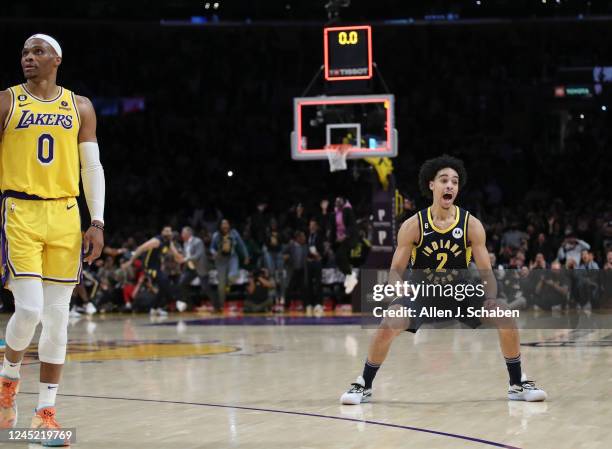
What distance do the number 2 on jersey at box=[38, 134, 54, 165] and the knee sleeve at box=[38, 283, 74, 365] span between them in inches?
28.8

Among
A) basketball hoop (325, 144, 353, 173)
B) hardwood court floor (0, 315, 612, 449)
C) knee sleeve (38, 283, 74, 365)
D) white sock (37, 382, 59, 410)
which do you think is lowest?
hardwood court floor (0, 315, 612, 449)

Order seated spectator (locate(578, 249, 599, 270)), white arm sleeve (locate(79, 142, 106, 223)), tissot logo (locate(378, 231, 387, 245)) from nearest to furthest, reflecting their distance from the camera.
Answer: white arm sleeve (locate(79, 142, 106, 223))
seated spectator (locate(578, 249, 599, 270))
tissot logo (locate(378, 231, 387, 245))

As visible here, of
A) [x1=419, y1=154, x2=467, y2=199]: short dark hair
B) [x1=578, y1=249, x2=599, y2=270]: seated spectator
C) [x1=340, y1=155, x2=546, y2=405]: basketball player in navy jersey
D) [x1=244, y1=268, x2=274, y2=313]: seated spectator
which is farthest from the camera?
[x1=244, y1=268, x2=274, y2=313]: seated spectator

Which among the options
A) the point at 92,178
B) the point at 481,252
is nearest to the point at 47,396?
the point at 92,178

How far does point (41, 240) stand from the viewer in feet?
19.5

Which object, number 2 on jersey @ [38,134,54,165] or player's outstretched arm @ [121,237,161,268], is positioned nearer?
number 2 on jersey @ [38,134,54,165]

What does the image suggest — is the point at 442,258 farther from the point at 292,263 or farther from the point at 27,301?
the point at 292,263

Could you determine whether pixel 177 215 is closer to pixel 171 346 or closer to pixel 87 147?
pixel 171 346

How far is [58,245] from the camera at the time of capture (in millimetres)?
5996

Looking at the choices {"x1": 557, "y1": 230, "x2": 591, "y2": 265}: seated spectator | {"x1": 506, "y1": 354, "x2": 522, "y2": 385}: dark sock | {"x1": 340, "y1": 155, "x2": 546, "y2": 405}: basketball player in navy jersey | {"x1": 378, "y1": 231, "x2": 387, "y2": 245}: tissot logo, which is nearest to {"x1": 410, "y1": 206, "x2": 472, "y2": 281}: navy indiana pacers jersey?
{"x1": 340, "y1": 155, "x2": 546, "y2": 405}: basketball player in navy jersey

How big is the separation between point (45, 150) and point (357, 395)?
293 centimetres

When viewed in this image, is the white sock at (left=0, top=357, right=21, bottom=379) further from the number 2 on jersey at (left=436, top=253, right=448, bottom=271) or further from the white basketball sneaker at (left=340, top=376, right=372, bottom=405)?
the number 2 on jersey at (left=436, top=253, right=448, bottom=271)

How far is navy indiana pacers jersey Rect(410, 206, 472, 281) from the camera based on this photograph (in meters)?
7.65

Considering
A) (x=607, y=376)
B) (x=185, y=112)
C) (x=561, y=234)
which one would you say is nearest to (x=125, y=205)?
(x=185, y=112)
